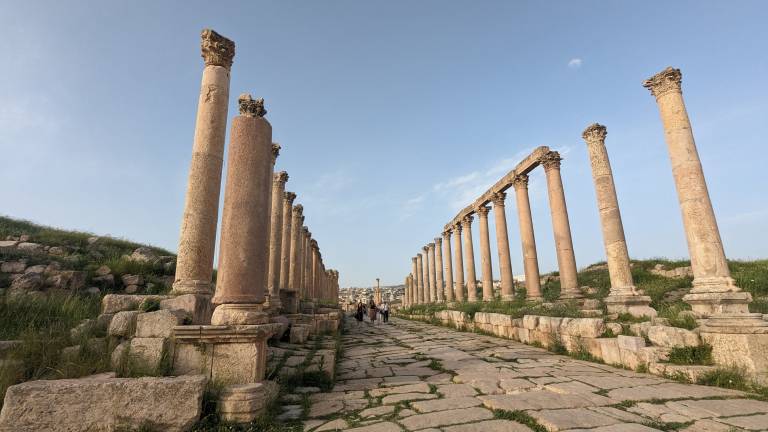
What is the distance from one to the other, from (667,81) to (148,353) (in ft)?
37.5

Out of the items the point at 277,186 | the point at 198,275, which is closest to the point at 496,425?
the point at 198,275

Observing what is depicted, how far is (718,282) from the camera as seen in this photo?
691cm

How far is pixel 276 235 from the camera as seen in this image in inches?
523

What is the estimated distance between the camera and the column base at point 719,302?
20.9ft

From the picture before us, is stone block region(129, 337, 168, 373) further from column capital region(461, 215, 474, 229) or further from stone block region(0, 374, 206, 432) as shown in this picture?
column capital region(461, 215, 474, 229)

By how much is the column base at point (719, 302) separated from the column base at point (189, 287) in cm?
890

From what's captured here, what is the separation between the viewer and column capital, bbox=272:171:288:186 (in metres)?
13.7

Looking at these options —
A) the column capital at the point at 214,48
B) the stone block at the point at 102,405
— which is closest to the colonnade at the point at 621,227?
the stone block at the point at 102,405

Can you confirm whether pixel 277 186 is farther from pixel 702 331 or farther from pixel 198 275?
pixel 702 331

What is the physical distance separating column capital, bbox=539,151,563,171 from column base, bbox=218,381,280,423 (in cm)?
1421

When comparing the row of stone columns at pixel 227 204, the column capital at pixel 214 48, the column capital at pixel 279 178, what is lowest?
the row of stone columns at pixel 227 204

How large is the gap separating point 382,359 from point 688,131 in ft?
28.1

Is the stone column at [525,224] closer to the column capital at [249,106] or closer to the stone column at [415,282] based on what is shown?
the column capital at [249,106]

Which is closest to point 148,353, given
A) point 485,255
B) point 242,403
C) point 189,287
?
point 242,403
